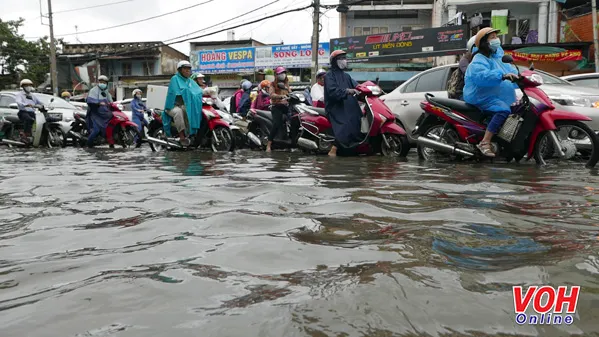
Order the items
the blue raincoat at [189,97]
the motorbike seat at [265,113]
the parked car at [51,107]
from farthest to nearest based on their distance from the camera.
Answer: the parked car at [51,107], the motorbike seat at [265,113], the blue raincoat at [189,97]

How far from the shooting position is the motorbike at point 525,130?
5512mm

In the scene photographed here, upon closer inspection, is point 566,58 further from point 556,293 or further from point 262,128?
point 556,293

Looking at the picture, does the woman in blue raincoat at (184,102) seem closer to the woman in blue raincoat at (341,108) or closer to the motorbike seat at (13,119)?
the woman in blue raincoat at (341,108)

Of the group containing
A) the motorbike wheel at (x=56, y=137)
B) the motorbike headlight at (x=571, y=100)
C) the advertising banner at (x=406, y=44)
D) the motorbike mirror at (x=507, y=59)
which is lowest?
the motorbike wheel at (x=56, y=137)

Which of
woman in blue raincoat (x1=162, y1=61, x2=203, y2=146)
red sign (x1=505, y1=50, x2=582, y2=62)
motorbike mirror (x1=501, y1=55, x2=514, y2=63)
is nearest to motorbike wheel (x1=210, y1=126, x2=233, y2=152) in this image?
woman in blue raincoat (x1=162, y1=61, x2=203, y2=146)

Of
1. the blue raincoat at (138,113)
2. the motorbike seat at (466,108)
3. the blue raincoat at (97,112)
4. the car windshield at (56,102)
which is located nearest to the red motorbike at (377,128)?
the motorbike seat at (466,108)

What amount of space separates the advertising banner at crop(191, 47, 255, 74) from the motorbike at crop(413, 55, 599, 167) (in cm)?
2384

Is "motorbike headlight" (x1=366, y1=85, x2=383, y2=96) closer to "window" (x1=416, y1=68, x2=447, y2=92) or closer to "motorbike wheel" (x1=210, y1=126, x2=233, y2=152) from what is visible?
"window" (x1=416, y1=68, x2=447, y2=92)

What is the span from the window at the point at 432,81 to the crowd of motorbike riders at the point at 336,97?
704 millimetres

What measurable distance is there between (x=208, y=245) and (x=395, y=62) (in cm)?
2281

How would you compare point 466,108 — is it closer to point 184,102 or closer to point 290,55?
point 184,102

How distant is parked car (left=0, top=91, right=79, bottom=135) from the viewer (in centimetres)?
1285

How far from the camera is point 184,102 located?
9.17 meters

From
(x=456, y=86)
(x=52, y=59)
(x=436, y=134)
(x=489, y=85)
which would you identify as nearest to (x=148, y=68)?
(x=52, y=59)
